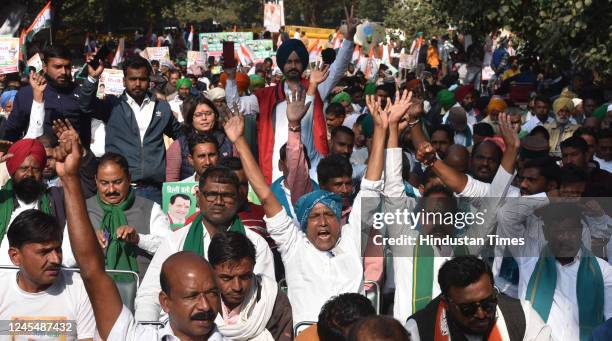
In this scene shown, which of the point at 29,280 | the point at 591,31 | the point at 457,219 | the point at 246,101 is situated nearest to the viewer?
the point at 29,280

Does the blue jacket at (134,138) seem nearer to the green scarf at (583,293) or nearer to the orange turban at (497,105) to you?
the green scarf at (583,293)

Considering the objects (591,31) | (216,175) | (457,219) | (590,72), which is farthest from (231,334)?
(590,72)

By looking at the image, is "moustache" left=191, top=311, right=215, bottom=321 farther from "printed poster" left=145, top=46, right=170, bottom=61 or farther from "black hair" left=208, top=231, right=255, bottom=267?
"printed poster" left=145, top=46, right=170, bottom=61

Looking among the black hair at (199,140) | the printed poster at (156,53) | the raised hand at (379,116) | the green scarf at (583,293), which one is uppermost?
the raised hand at (379,116)

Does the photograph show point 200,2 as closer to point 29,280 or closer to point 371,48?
point 371,48

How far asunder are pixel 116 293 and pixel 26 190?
254 cm

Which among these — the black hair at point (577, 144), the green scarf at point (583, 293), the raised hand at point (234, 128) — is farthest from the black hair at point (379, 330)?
the black hair at point (577, 144)

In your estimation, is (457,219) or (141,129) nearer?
(457,219)

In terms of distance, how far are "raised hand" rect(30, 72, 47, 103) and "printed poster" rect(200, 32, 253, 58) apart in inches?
617

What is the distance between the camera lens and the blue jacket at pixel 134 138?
8617 mm

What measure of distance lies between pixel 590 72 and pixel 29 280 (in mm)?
12867

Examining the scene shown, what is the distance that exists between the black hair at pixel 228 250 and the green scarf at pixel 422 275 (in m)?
1.32

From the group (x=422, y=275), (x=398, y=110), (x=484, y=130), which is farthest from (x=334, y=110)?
(x=422, y=275)

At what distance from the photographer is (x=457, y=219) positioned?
6523mm
